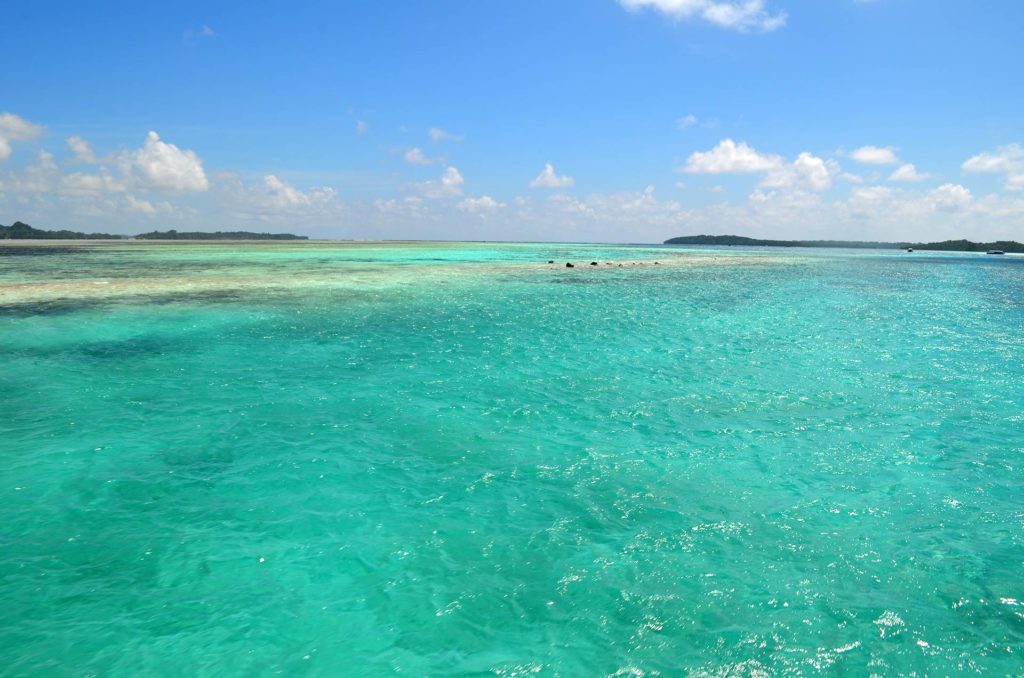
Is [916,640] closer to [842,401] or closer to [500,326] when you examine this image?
[842,401]

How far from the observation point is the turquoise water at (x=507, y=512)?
5516 millimetres

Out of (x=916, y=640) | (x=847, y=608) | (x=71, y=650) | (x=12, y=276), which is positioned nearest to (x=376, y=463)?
(x=71, y=650)

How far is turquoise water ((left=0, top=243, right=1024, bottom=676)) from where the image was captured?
552 centimetres

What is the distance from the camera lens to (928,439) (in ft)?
36.3

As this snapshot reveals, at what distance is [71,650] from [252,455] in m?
4.73

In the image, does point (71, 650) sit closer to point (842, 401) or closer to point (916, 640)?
point (916, 640)

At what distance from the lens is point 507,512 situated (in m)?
8.04

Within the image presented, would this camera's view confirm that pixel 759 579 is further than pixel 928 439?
No

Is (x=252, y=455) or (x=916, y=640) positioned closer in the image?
(x=916, y=640)

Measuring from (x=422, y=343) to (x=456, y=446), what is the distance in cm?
1011

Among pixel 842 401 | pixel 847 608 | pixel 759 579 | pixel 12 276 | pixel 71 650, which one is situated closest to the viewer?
pixel 71 650

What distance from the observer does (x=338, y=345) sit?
1977 centimetres

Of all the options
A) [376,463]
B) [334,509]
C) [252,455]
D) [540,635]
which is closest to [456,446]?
[376,463]

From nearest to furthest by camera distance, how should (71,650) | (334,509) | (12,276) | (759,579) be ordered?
1. (71,650)
2. (759,579)
3. (334,509)
4. (12,276)
